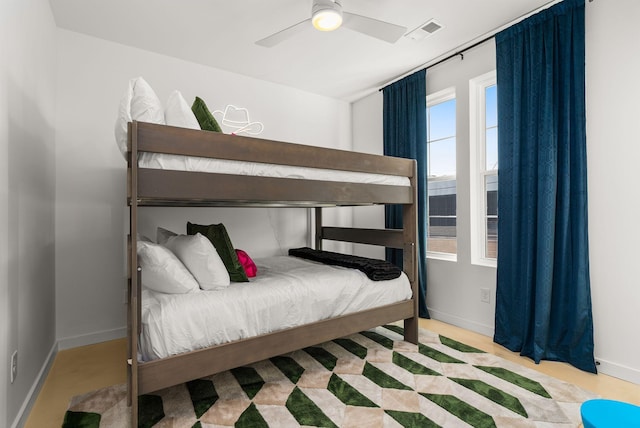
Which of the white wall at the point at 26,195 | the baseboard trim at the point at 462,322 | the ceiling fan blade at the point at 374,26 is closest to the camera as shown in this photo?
the white wall at the point at 26,195

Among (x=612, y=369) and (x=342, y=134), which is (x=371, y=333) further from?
(x=342, y=134)

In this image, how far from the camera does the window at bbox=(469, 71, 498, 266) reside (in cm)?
281

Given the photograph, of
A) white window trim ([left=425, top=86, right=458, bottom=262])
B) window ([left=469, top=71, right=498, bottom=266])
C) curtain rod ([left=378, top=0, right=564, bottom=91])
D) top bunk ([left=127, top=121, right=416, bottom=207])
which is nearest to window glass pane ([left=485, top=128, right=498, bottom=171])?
window ([left=469, top=71, right=498, bottom=266])

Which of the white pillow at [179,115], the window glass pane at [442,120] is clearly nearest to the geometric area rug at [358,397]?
the white pillow at [179,115]

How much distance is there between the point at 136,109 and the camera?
1.66 meters

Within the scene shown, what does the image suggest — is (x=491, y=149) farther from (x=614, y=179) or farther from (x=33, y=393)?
(x=33, y=393)

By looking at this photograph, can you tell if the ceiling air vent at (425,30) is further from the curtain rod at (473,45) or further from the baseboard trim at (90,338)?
the baseboard trim at (90,338)

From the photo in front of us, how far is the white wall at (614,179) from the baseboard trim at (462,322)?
0.72 meters

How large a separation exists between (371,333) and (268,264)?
A: 991mm

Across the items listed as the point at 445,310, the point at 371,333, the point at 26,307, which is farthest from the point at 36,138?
the point at 445,310

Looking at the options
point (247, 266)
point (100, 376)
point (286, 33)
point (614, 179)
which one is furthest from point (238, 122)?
point (614, 179)

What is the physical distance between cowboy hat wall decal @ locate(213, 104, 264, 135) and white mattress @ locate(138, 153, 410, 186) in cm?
138

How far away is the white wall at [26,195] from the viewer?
1.43 meters

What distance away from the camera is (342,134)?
159 inches
